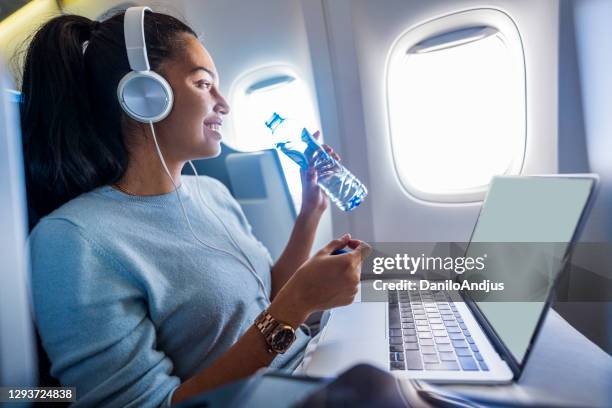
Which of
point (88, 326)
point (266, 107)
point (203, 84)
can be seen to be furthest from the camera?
point (266, 107)

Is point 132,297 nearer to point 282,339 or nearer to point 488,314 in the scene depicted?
point 282,339

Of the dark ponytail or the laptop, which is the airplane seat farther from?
the laptop

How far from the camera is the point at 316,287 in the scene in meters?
0.71

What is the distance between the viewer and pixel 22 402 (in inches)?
25.1

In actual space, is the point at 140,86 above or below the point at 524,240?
above

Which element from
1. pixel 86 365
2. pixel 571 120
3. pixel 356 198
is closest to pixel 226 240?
pixel 86 365

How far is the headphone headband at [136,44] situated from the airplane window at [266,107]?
2.15 ft

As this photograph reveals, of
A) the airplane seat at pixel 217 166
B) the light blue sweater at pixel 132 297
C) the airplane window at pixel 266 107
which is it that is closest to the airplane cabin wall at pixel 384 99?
the airplane window at pixel 266 107

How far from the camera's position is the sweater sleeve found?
62 centimetres

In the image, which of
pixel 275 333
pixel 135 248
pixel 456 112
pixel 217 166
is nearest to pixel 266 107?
pixel 217 166

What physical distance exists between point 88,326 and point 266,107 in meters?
Answer: 1.02

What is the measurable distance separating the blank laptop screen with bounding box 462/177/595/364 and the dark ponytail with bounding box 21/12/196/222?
0.78 meters

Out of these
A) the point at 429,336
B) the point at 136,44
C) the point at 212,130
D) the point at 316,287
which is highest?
the point at 136,44

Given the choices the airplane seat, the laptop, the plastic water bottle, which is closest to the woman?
the laptop
